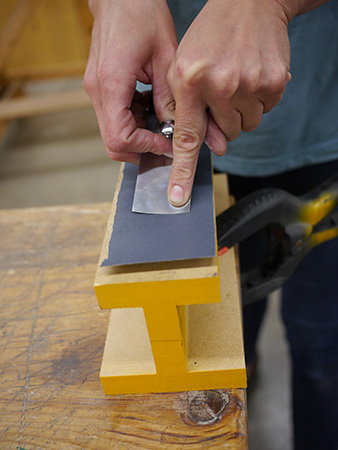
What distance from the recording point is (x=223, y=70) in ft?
1.57

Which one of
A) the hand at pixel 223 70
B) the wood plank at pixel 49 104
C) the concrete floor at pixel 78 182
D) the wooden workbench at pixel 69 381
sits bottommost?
the concrete floor at pixel 78 182

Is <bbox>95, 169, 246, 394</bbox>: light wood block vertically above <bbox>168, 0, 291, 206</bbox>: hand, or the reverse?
<bbox>168, 0, 291, 206</bbox>: hand

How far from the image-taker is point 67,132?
3166 millimetres

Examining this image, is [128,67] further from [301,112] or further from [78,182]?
[78,182]

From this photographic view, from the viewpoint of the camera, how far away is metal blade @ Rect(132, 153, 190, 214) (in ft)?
1.77

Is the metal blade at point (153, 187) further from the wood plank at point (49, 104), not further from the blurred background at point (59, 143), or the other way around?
the wood plank at point (49, 104)

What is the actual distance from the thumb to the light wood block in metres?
0.09

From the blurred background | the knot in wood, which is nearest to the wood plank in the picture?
the blurred background

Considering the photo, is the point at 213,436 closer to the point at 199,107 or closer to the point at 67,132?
the point at 199,107

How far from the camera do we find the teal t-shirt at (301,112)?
2.42 ft

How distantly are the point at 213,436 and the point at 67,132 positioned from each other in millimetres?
2946

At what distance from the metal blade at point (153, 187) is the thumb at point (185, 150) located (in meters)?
0.01

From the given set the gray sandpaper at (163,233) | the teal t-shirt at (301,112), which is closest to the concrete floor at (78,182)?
the teal t-shirt at (301,112)

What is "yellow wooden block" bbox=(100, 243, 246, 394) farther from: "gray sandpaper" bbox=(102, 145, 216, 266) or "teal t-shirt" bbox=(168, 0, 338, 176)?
"teal t-shirt" bbox=(168, 0, 338, 176)
